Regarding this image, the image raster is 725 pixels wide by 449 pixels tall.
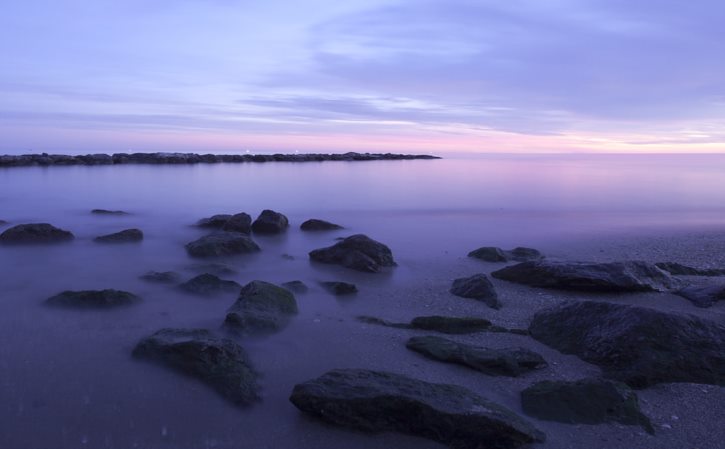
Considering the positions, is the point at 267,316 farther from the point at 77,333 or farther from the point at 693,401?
the point at 693,401

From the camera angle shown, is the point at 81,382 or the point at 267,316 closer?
the point at 81,382

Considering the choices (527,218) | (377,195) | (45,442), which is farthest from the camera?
(377,195)

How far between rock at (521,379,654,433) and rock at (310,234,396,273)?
393 centimetres

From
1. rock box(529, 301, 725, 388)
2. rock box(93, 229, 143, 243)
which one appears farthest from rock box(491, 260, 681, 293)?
rock box(93, 229, 143, 243)

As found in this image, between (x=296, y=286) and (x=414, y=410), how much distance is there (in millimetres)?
3299

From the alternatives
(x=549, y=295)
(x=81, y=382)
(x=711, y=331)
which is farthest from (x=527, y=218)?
(x=81, y=382)

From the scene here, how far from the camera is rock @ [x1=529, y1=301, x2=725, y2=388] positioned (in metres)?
4.15

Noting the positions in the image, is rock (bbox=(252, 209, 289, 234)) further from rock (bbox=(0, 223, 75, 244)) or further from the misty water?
rock (bbox=(0, 223, 75, 244))

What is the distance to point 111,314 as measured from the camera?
5277 millimetres

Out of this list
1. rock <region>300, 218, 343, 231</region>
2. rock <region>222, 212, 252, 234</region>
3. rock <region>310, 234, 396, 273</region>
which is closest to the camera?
rock <region>310, 234, 396, 273</region>

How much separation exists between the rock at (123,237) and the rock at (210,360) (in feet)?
17.6

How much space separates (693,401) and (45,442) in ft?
13.7

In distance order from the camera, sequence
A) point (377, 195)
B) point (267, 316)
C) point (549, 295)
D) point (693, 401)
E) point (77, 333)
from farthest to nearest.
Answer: point (377, 195) → point (549, 295) → point (267, 316) → point (77, 333) → point (693, 401)

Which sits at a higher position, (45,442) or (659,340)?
(659,340)
